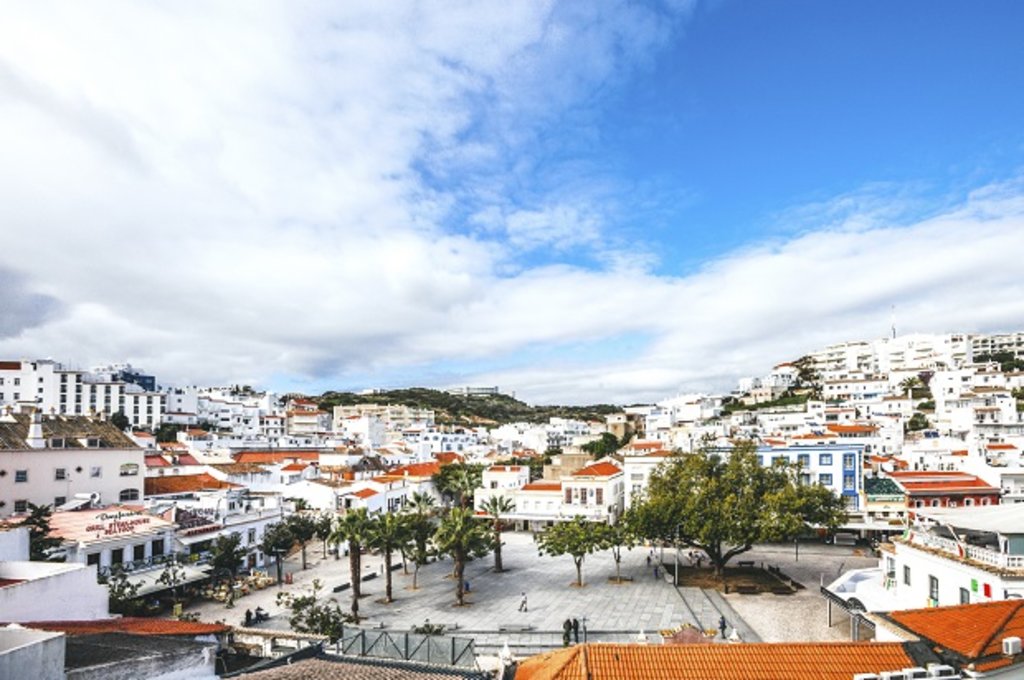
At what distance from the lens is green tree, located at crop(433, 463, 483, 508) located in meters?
57.5

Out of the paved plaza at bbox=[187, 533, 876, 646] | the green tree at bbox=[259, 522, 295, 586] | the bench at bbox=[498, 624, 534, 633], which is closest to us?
the bench at bbox=[498, 624, 534, 633]

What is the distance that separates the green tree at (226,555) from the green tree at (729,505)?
69.5 feet

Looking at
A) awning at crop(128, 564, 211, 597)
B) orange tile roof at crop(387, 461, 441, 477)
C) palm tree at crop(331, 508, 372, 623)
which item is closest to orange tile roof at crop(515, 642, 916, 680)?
palm tree at crop(331, 508, 372, 623)

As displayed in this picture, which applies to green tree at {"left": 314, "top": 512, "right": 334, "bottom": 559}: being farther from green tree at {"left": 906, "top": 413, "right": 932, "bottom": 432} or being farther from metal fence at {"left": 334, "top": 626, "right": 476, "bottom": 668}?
green tree at {"left": 906, "top": 413, "right": 932, "bottom": 432}

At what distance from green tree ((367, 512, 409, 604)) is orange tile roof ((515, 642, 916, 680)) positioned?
2096cm

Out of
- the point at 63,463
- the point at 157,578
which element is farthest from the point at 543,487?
the point at 63,463

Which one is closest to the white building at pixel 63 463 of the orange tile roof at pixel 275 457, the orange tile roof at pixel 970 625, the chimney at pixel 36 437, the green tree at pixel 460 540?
the chimney at pixel 36 437

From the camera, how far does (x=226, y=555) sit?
33.2 metres

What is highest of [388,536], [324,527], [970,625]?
[970,625]

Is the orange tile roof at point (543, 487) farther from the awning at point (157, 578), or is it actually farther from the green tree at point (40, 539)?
the green tree at point (40, 539)

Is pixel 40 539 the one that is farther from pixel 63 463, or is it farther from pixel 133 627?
pixel 63 463

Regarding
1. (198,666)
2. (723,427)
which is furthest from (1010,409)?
(198,666)

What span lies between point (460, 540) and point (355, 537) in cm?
526

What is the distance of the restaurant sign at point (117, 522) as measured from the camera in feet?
100
